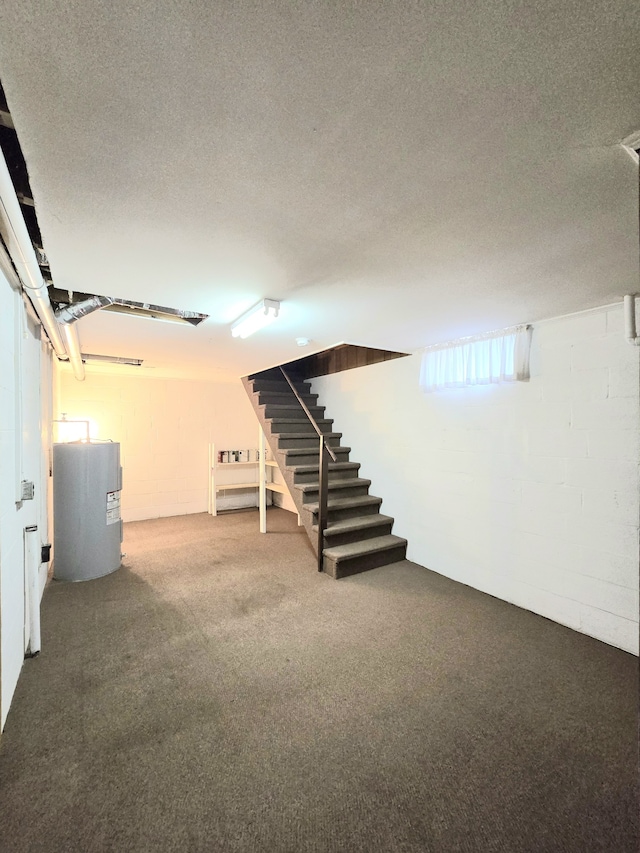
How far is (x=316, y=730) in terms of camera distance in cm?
161

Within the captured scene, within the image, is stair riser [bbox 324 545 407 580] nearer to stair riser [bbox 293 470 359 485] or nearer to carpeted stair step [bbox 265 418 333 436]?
stair riser [bbox 293 470 359 485]

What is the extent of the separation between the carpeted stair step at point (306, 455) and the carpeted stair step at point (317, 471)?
4cm

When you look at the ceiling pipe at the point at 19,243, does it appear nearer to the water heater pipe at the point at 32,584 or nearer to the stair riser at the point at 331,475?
the water heater pipe at the point at 32,584

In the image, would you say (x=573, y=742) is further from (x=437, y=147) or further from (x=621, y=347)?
(x=437, y=147)

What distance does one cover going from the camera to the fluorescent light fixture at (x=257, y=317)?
2.14 meters

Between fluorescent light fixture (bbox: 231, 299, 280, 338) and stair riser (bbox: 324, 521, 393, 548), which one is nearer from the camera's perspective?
fluorescent light fixture (bbox: 231, 299, 280, 338)

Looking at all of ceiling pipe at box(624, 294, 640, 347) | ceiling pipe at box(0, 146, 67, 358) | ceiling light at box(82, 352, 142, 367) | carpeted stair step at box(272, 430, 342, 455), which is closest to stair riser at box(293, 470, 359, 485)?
carpeted stair step at box(272, 430, 342, 455)

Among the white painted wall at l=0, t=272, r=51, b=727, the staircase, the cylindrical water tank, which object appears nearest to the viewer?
the white painted wall at l=0, t=272, r=51, b=727

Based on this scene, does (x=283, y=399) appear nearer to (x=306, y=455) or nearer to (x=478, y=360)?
(x=306, y=455)

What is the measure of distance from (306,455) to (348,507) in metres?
0.88

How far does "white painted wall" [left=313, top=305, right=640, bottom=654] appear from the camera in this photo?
2232mm

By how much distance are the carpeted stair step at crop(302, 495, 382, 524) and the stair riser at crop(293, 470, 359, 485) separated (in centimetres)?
30

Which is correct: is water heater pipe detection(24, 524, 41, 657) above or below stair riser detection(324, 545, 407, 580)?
above

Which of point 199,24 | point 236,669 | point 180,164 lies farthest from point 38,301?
point 236,669
